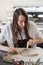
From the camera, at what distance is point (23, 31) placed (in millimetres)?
2123

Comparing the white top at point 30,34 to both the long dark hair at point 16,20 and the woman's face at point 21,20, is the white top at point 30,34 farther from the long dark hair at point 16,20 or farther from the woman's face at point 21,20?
the woman's face at point 21,20

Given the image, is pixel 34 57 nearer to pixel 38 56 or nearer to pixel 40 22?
pixel 38 56

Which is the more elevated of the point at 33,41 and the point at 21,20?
the point at 21,20

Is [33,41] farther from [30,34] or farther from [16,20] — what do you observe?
[16,20]

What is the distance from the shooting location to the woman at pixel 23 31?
1.98m

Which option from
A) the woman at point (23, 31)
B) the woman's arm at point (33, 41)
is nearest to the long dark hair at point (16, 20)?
the woman at point (23, 31)

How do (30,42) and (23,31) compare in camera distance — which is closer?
(30,42)

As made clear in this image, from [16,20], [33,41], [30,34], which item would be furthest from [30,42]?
[16,20]

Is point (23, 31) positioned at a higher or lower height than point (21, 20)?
lower

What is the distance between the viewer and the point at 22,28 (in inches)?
82.1

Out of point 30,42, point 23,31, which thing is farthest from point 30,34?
point 30,42

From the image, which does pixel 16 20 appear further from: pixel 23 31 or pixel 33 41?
pixel 33 41

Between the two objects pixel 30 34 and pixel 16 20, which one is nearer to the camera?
pixel 16 20

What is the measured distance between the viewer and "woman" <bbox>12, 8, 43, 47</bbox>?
198 cm
